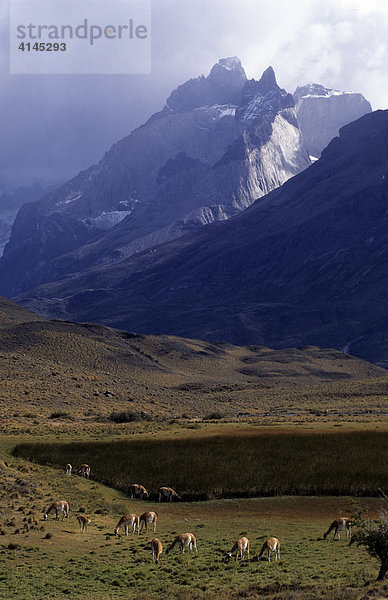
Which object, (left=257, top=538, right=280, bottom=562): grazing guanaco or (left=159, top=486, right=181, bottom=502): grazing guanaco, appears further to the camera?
(left=159, top=486, right=181, bottom=502): grazing guanaco

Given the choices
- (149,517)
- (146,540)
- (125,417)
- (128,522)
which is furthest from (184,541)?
(125,417)

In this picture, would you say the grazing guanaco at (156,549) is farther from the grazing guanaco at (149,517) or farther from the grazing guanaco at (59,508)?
the grazing guanaco at (59,508)

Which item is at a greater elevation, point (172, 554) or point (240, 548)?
point (240, 548)

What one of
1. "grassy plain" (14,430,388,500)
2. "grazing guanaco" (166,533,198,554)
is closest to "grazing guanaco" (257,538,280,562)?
"grazing guanaco" (166,533,198,554)

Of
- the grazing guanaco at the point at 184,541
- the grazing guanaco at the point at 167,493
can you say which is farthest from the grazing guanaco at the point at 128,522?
the grazing guanaco at the point at 167,493

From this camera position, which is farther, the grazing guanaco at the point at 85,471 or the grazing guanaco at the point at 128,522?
the grazing guanaco at the point at 85,471

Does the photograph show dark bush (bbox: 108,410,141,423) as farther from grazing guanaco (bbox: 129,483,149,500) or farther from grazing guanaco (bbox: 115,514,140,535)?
grazing guanaco (bbox: 115,514,140,535)

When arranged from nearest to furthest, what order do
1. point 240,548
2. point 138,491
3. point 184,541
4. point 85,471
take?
1. point 240,548
2. point 184,541
3. point 138,491
4. point 85,471

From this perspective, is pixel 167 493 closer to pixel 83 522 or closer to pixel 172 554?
pixel 83 522

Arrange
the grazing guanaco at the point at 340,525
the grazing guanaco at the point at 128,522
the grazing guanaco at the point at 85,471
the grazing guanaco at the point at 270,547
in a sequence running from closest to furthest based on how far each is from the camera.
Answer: the grazing guanaco at the point at 270,547 → the grazing guanaco at the point at 340,525 → the grazing guanaco at the point at 128,522 → the grazing guanaco at the point at 85,471

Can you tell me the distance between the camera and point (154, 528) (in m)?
38.4

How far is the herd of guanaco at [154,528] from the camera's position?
32656mm

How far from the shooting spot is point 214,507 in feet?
148

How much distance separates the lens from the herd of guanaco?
107 feet
